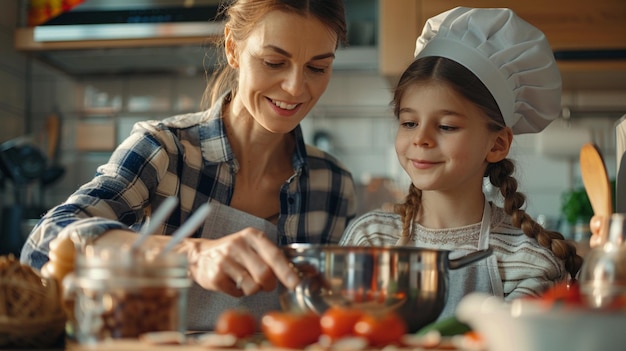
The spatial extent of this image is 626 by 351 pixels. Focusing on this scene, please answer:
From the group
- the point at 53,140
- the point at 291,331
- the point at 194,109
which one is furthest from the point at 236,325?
the point at 53,140

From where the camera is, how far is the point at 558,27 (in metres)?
2.83

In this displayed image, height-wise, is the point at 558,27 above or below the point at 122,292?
above

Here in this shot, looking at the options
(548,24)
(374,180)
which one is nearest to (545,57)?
(548,24)

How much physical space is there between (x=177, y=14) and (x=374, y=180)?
0.95 m

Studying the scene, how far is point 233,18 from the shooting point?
1.61 metres

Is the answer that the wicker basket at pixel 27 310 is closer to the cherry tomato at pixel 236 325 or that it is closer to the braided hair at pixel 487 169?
the cherry tomato at pixel 236 325

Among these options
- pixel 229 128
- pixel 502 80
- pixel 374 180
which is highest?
pixel 502 80

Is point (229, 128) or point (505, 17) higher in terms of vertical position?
point (505, 17)

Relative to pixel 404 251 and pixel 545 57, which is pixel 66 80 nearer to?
pixel 545 57

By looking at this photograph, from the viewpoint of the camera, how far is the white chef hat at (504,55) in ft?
4.83

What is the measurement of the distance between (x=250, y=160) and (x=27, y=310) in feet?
2.92

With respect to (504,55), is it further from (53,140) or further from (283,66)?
(53,140)

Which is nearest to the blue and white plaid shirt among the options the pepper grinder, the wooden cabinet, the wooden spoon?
the wooden spoon

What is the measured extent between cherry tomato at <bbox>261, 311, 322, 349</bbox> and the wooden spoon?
2.25 ft
